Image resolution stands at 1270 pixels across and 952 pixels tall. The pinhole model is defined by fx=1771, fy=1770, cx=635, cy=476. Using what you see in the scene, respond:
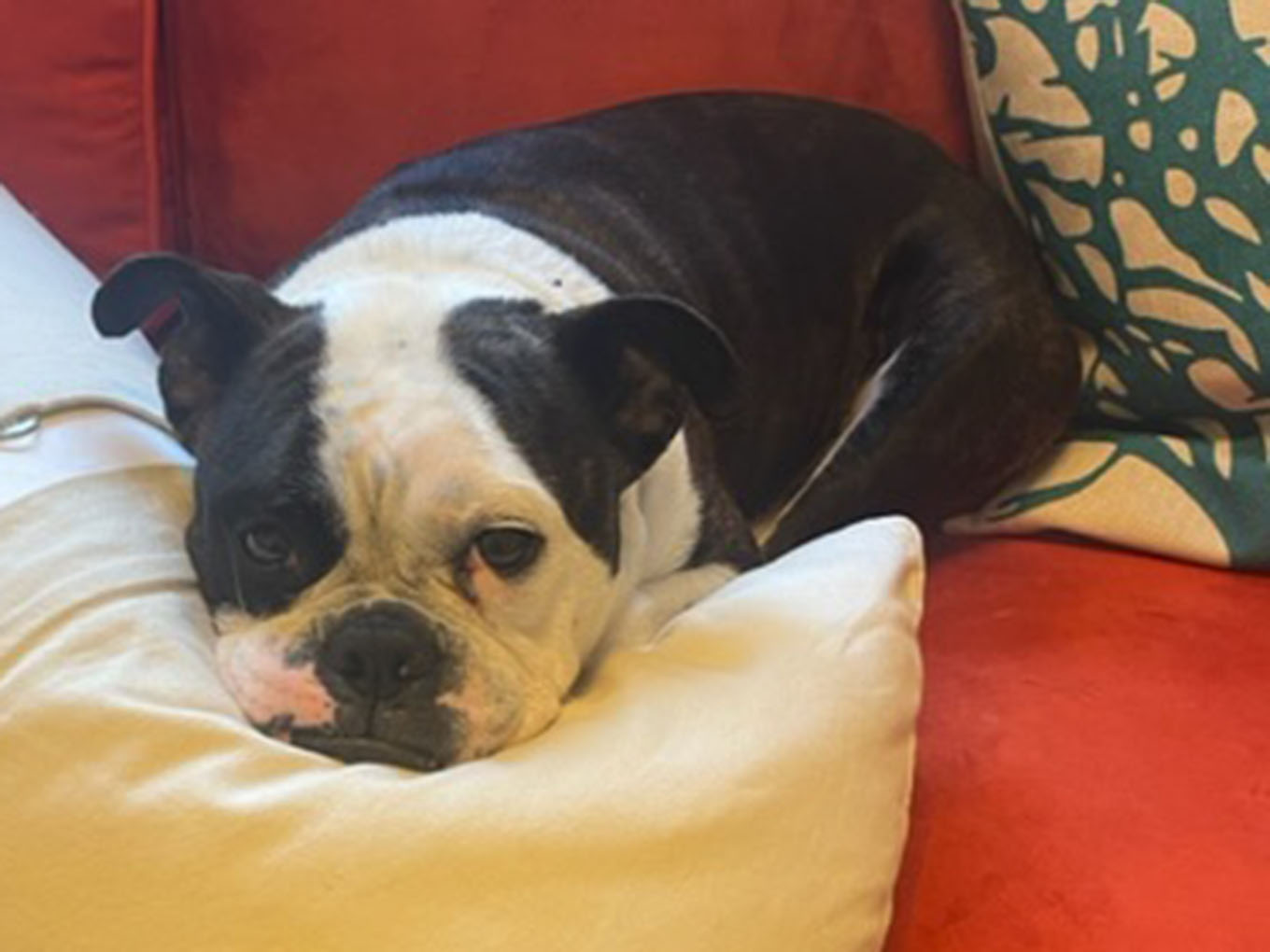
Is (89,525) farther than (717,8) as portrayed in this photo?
No

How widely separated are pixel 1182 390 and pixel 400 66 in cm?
87

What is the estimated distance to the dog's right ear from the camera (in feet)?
4.50

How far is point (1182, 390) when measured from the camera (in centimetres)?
176

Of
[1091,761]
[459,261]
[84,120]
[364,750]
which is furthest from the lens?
[84,120]

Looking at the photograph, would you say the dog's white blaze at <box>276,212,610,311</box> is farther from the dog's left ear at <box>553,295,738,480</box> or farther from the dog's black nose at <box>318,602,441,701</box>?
the dog's black nose at <box>318,602,441,701</box>

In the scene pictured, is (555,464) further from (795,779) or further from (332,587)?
(795,779)

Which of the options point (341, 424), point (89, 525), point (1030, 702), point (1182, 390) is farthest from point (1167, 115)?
point (89, 525)

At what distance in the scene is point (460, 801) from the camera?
42.3 inches

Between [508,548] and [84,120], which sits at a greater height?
[84,120]

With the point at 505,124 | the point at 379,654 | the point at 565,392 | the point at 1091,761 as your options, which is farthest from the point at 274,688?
the point at 505,124

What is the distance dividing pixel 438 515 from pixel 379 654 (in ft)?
0.36

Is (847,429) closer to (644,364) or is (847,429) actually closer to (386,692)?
(644,364)

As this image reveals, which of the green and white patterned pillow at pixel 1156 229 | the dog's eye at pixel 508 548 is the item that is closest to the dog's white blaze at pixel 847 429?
the green and white patterned pillow at pixel 1156 229

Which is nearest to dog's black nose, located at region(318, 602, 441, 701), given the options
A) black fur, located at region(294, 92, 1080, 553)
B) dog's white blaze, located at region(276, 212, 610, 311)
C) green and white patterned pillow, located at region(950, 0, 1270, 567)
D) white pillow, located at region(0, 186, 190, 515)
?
white pillow, located at region(0, 186, 190, 515)
